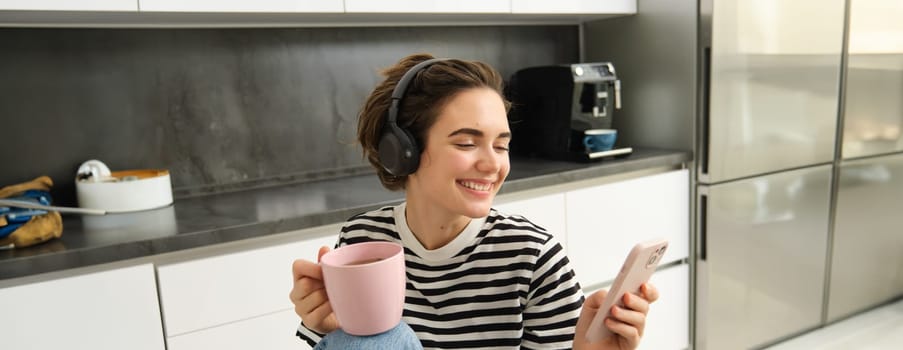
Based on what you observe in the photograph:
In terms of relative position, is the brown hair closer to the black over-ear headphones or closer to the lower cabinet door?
the black over-ear headphones

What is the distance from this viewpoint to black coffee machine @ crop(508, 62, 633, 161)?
2088mm

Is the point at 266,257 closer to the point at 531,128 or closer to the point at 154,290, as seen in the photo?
the point at 154,290

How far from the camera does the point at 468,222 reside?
0.92 metres

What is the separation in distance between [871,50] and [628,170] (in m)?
1.15

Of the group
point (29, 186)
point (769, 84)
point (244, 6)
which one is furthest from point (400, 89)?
point (769, 84)

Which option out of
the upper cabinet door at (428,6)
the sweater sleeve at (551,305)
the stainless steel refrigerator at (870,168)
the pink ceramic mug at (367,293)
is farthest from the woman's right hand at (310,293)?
the stainless steel refrigerator at (870,168)

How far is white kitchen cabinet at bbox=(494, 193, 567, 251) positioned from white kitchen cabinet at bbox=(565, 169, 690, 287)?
0.03 metres

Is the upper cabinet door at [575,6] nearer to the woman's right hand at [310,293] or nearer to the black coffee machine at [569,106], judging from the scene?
the black coffee machine at [569,106]

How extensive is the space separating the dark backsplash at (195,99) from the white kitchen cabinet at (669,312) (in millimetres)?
1117

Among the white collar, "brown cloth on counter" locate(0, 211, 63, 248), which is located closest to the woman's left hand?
the white collar

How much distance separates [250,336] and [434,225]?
76 cm

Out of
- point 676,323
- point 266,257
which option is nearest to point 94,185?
point 266,257

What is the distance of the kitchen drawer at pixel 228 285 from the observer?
1345mm

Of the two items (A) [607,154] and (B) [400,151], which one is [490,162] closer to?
(B) [400,151]
